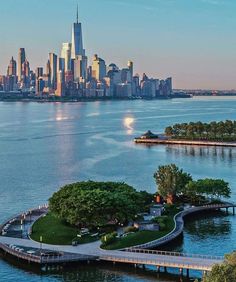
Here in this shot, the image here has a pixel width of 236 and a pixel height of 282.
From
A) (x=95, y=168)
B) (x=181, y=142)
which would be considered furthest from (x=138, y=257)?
(x=181, y=142)

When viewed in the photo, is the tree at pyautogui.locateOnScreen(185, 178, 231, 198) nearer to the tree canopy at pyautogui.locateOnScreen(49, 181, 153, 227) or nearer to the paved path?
the tree canopy at pyautogui.locateOnScreen(49, 181, 153, 227)

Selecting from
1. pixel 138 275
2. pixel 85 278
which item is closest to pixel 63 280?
pixel 85 278

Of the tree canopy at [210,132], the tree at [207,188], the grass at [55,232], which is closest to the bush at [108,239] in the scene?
the grass at [55,232]

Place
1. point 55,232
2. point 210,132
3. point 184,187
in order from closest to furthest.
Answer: point 55,232, point 184,187, point 210,132

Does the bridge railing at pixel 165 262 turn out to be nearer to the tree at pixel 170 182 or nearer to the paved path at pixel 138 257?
the paved path at pixel 138 257

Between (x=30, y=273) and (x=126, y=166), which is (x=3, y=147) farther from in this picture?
(x=30, y=273)

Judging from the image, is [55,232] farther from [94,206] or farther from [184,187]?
[184,187]
